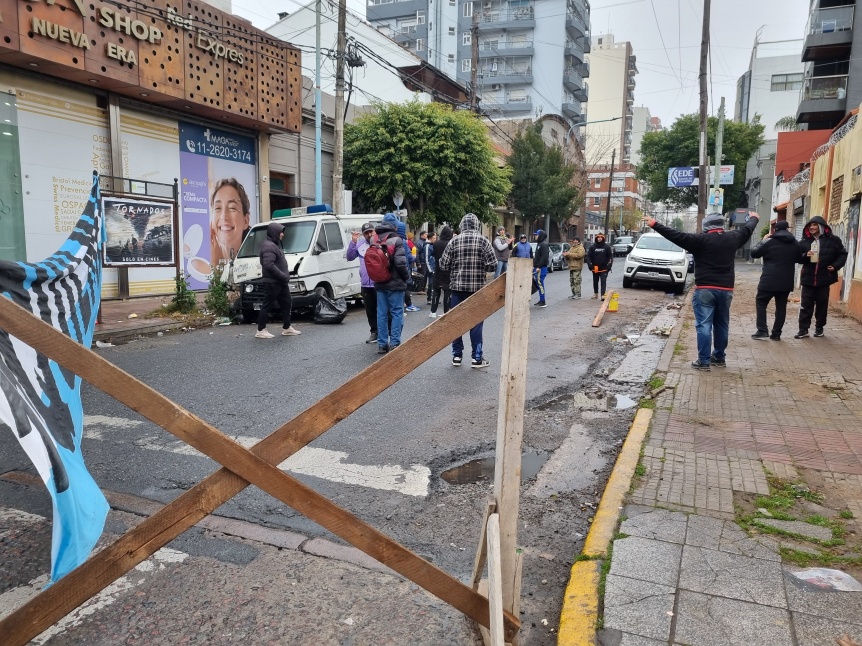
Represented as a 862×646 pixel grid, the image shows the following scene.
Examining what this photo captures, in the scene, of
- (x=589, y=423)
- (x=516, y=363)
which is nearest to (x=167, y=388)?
(x=589, y=423)

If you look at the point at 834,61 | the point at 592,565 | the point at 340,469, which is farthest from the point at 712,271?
the point at 834,61

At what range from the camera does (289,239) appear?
12.4 meters

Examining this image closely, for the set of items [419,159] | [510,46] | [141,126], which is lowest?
[141,126]

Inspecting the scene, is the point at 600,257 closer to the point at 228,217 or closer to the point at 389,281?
the point at 389,281

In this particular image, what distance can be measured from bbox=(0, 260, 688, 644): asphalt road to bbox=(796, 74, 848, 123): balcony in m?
36.7

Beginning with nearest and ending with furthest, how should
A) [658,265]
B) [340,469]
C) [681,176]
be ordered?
Answer: [340,469] < [658,265] < [681,176]

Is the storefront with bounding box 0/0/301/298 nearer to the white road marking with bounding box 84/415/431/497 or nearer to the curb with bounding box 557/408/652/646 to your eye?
the white road marking with bounding box 84/415/431/497

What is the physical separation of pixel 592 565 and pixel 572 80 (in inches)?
2598

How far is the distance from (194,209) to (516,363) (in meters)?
16.1

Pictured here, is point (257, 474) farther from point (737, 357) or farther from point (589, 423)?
point (737, 357)

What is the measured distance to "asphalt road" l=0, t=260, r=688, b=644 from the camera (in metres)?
3.21

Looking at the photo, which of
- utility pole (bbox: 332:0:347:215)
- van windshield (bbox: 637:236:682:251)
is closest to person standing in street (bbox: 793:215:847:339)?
van windshield (bbox: 637:236:682:251)

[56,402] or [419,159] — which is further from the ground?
[419,159]

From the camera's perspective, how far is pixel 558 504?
3.98 m
